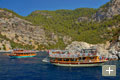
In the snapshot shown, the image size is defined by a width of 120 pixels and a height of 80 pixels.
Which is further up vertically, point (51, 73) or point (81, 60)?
point (81, 60)

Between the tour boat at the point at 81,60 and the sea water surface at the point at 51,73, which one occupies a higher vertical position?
the tour boat at the point at 81,60

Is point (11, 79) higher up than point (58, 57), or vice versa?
point (58, 57)

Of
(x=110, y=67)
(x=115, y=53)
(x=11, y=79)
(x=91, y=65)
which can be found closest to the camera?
(x=110, y=67)

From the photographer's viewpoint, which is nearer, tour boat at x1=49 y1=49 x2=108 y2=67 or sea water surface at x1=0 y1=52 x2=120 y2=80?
sea water surface at x1=0 y1=52 x2=120 y2=80

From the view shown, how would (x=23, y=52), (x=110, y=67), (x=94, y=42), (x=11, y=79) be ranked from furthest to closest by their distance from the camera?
1. (x=94, y=42)
2. (x=23, y=52)
3. (x=11, y=79)
4. (x=110, y=67)

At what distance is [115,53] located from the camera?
97625mm

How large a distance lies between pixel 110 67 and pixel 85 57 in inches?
2138

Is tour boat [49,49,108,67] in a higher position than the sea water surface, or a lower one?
higher

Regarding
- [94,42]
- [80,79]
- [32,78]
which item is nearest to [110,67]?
[80,79]

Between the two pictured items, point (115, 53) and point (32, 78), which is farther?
point (115, 53)

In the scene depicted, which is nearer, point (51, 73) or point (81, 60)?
point (51, 73)

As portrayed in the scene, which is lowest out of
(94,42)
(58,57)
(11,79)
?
(11,79)

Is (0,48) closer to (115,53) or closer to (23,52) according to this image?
(23,52)

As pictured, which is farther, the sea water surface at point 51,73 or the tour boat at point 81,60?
the tour boat at point 81,60
